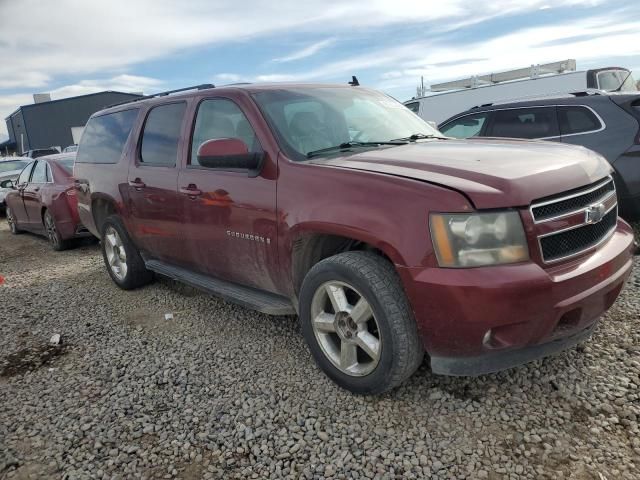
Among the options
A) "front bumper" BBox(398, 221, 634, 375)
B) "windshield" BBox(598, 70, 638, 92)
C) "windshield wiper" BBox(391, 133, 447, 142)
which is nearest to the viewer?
"front bumper" BBox(398, 221, 634, 375)

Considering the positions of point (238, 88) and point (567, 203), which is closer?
point (567, 203)

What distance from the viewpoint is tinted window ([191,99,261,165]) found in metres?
3.43

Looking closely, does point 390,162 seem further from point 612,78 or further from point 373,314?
point 612,78

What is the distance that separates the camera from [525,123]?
20.9ft

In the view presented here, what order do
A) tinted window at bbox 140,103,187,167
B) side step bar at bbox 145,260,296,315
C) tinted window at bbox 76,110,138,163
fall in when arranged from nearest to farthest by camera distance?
1. side step bar at bbox 145,260,296,315
2. tinted window at bbox 140,103,187,167
3. tinted window at bbox 76,110,138,163

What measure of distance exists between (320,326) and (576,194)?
1567 millimetres

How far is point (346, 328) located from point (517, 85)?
1245 cm

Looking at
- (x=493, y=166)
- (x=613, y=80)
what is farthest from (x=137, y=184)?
(x=613, y=80)

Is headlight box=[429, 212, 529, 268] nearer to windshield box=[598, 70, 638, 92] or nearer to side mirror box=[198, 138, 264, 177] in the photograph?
side mirror box=[198, 138, 264, 177]

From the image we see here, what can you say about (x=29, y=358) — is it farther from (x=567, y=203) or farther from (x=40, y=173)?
(x=40, y=173)

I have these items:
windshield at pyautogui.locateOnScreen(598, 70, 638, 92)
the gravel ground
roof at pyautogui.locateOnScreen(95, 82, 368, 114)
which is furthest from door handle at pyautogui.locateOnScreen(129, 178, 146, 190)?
windshield at pyautogui.locateOnScreen(598, 70, 638, 92)

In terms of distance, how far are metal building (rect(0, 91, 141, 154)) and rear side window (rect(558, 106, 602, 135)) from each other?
41985mm

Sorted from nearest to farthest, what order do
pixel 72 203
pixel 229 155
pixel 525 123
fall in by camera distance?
pixel 229 155 < pixel 525 123 < pixel 72 203

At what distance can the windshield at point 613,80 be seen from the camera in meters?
11.3
